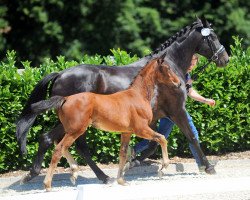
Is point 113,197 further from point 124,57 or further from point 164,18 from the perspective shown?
point 164,18

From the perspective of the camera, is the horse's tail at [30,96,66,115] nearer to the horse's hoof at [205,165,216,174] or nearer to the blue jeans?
the blue jeans

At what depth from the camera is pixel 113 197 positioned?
784cm

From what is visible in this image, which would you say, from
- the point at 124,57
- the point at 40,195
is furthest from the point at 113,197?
the point at 124,57

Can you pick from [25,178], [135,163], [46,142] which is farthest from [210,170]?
[25,178]

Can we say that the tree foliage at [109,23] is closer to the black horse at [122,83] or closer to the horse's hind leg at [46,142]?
the black horse at [122,83]

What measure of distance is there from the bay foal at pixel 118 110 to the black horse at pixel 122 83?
560mm

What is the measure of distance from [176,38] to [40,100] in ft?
7.33

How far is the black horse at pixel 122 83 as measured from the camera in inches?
383

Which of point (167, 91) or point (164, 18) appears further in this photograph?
point (164, 18)

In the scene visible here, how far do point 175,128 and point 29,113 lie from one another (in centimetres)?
274

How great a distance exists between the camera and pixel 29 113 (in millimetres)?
9703

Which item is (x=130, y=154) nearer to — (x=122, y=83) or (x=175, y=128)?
(x=122, y=83)

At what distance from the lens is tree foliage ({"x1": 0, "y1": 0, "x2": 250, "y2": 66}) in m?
17.4

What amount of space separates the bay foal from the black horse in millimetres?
560
